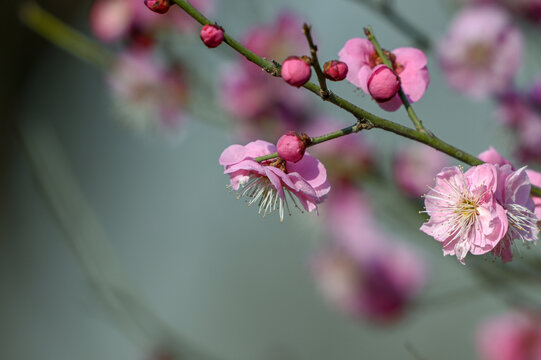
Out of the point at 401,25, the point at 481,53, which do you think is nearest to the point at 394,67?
the point at 401,25

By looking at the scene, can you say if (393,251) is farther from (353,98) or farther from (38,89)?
(38,89)

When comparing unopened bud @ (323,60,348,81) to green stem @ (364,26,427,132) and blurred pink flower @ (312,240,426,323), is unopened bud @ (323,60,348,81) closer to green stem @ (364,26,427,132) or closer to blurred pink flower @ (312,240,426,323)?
green stem @ (364,26,427,132)

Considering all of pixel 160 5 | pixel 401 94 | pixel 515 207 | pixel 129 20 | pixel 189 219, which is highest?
pixel 189 219

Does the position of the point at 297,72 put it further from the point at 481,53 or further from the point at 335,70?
the point at 481,53

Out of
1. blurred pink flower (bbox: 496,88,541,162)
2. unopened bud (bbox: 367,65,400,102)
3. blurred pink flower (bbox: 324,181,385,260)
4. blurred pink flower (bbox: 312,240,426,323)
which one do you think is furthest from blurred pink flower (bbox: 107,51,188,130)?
unopened bud (bbox: 367,65,400,102)

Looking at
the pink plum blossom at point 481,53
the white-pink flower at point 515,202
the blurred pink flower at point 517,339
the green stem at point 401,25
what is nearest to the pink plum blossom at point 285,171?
the white-pink flower at point 515,202

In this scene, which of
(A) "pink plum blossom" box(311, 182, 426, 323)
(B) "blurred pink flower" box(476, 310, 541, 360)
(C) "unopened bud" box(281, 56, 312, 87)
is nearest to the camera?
(C) "unopened bud" box(281, 56, 312, 87)
